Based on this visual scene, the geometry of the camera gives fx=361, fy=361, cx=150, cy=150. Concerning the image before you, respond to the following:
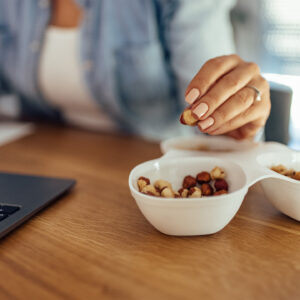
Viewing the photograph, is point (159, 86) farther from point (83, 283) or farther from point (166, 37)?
point (83, 283)

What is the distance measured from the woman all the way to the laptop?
1.30ft

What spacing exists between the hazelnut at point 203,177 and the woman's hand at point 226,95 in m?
0.06

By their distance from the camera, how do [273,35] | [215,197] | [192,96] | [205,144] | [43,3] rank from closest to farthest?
[215,197], [192,96], [205,144], [43,3], [273,35]

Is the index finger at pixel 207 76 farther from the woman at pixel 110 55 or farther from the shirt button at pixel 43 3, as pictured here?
the shirt button at pixel 43 3

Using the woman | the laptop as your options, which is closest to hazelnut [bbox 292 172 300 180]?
the laptop

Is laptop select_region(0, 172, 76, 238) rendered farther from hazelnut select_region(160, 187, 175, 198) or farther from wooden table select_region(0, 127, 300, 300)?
hazelnut select_region(160, 187, 175, 198)

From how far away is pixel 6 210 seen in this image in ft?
1.46

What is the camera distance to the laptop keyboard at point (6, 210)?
1.41 feet

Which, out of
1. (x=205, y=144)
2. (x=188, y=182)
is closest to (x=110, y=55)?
(x=205, y=144)

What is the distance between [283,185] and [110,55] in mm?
608

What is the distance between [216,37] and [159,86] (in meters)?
0.19

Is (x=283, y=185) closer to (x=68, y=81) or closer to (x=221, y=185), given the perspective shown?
(x=221, y=185)

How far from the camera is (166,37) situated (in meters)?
0.89

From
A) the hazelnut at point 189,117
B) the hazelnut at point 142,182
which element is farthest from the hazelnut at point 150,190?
the hazelnut at point 189,117
